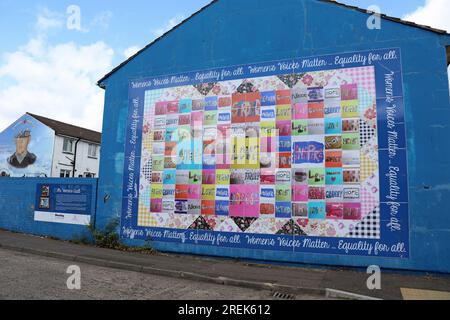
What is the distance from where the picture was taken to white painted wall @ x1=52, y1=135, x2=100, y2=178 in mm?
30516

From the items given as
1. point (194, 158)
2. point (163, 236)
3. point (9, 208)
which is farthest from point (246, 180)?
point (9, 208)

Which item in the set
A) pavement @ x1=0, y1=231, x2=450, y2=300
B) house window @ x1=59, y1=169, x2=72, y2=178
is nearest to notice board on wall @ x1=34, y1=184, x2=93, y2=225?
pavement @ x1=0, y1=231, x2=450, y2=300

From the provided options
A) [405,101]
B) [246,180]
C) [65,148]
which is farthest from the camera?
[65,148]

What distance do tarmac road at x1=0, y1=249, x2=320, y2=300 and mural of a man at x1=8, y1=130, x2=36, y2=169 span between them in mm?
25556

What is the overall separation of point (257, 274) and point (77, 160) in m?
28.2

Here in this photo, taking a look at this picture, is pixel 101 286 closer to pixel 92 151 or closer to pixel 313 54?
pixel 313 54

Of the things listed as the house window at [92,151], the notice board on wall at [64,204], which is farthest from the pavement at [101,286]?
the house window at [92,151]

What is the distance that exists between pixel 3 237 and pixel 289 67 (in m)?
11.0

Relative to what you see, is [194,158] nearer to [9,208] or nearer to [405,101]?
[405,101]

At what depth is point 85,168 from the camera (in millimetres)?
33406

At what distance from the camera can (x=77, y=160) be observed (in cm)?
3247
